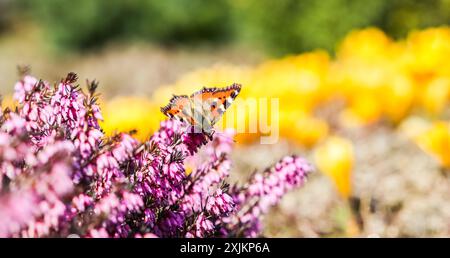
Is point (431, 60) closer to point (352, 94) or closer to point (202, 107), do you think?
point (352, 94)

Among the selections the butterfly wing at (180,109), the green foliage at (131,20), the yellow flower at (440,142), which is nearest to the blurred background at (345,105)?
the yellow flower at (440,142)

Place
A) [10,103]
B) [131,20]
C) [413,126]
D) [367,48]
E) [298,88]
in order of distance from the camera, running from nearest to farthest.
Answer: [413,126]
[298,88]
[10,103]
[367,48]
[131,20]

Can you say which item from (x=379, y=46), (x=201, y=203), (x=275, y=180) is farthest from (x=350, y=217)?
(x=379, y=46)

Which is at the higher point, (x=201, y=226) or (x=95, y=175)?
(x=95, y=175)

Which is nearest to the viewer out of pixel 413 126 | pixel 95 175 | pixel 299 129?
pixel 95 175

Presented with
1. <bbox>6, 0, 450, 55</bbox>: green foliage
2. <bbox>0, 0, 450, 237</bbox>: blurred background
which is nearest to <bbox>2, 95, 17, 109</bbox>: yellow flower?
<bbox>0, 0, 450, 237</bbox>: blurred background

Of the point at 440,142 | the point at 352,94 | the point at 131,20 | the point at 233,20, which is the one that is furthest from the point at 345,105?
the point at 131,20
